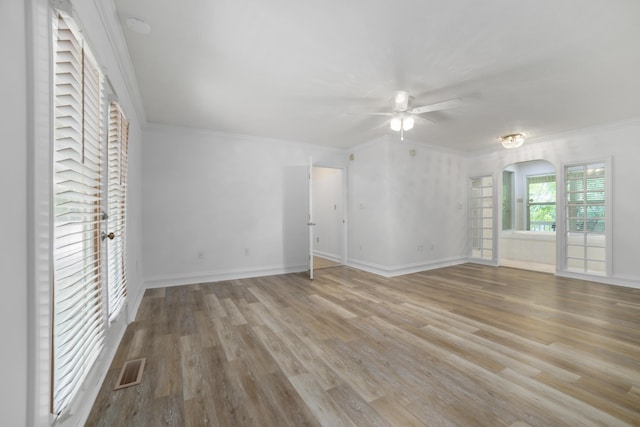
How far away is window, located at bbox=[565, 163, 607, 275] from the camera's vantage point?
4.66 m

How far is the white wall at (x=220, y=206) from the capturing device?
4285 mm

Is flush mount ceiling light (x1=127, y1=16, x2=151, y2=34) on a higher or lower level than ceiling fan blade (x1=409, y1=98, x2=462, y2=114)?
higher

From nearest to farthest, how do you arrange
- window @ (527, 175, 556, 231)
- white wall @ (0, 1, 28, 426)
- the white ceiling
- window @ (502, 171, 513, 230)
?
1. white wall @ (0, 1, 28, 426)
2. the white ceiling
3. window @ (527, 175, 556, 231)
4. window @ (502, 171, 513, 230)

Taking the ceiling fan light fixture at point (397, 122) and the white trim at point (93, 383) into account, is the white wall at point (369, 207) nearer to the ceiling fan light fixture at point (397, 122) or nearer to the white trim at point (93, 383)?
the ceiling fan light fixture at point (397, 122)

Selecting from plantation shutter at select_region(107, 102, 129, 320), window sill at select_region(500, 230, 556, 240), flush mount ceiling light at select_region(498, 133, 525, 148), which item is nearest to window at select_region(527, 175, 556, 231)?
window sill at select_region(500, 230, 556, 240)

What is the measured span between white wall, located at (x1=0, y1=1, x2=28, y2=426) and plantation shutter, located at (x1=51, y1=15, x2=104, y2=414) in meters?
0.25

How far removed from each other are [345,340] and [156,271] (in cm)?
327

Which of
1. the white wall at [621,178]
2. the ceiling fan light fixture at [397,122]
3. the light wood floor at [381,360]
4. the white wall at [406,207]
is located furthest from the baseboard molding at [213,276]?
the white wall at [621,178]

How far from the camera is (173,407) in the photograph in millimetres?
1648

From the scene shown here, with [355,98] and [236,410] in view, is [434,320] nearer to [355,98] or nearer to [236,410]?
[236,410]

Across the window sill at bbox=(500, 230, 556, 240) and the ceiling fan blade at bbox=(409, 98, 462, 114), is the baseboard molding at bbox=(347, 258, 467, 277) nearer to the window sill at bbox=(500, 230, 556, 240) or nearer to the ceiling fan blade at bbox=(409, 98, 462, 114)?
the window sill at bbox=(500, 230, 556, 240)

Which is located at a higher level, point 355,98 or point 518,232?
point 355,98

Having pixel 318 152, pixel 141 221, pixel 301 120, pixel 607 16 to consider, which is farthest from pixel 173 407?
pixel 318 152

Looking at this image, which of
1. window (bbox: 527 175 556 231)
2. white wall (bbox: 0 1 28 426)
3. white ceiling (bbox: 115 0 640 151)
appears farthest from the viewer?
window (bbox: 527 175 556 231)
